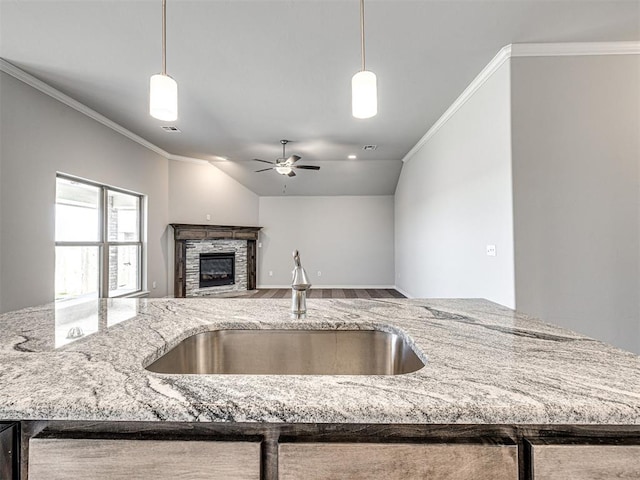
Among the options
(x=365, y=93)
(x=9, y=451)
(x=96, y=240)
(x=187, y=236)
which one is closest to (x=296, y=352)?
(x=9, y=451)

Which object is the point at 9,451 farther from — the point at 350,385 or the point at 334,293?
the point at 334,293

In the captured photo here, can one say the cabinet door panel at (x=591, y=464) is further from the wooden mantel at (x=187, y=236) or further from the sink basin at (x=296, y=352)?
the wooden mantel at (x=187, y=236)

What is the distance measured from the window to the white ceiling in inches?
41.5

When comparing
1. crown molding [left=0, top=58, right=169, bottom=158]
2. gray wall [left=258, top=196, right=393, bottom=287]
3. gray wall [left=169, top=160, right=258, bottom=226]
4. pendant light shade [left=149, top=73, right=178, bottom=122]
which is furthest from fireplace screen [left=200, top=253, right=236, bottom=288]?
pendant light shade [left=149, top=73, right=178, bottom=122]

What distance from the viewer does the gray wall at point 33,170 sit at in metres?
2.89

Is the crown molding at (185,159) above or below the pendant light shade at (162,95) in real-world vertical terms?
above

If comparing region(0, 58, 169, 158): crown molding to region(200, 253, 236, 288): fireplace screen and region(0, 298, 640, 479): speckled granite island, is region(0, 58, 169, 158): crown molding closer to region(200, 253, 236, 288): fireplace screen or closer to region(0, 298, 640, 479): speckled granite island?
region(200, 253, 236, 288): fireplace screen

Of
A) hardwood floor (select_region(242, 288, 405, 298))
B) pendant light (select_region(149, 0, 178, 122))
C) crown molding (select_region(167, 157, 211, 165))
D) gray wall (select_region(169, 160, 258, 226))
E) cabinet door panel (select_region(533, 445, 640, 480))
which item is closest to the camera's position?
cabinet door panel (select_region(533, 445, 640, 480))

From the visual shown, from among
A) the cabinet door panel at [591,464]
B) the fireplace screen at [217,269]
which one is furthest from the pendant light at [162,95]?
the fireplace screen at [217,269]

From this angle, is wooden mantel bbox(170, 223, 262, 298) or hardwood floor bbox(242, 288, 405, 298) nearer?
wooden mantel bbox(170, 223, 262, 298)

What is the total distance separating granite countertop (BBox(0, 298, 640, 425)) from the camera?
0.58 metres

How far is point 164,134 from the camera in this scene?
4801 mm

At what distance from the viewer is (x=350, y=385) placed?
68cm

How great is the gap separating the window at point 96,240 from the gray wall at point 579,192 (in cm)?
465
